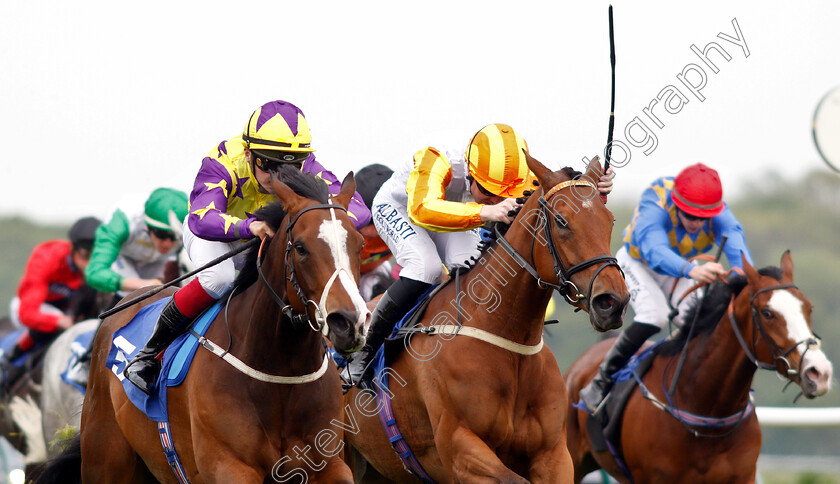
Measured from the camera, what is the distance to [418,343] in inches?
218

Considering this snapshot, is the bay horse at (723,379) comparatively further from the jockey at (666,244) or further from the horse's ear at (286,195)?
the horse's ear at (286,195)

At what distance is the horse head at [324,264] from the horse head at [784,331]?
3345 mm

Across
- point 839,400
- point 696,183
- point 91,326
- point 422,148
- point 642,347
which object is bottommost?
point 839,400

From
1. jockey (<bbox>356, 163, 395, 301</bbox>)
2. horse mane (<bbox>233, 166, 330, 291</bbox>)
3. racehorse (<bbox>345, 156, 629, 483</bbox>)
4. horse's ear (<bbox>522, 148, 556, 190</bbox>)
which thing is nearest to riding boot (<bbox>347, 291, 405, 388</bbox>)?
racehorse (<bbox>345, 156, 629, 483</bbox>)

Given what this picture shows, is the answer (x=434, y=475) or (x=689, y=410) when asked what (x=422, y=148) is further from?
(x=689, y=410)

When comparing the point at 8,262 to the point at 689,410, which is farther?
the point at 8,262

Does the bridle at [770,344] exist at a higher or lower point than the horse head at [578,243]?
lower

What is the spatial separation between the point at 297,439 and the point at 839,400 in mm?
23976

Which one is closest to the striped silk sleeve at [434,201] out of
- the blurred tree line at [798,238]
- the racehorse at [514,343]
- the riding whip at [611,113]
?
the racehorse at [514,343]

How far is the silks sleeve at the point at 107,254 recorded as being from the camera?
852 centimetres

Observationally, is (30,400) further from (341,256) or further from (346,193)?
(341,256)

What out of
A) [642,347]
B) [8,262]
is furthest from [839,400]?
[8,262]

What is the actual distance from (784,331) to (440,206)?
2596mm

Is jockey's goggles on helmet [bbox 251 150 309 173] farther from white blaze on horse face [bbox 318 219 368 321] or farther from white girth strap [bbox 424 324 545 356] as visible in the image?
white girth strap [bbox 424 324 545 356]
